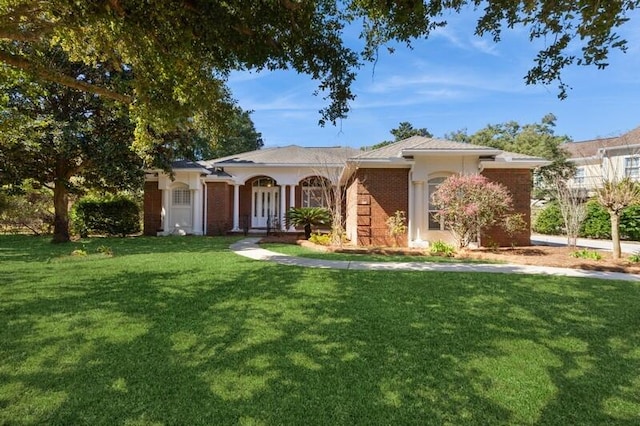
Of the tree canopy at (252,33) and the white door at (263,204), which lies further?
the white door at (263,204)

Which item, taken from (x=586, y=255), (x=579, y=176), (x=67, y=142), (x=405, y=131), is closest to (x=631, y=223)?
(x=586, y=255)

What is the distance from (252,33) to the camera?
5160 mm

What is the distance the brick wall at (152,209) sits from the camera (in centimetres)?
2064

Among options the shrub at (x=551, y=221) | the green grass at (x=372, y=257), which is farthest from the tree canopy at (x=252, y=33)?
the shrub at (x=551, y=221)

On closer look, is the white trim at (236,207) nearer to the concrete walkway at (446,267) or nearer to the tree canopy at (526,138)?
the concrete walkway at (446,267)

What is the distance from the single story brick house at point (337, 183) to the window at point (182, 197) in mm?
54

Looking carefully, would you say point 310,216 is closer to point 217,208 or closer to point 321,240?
point 321,240

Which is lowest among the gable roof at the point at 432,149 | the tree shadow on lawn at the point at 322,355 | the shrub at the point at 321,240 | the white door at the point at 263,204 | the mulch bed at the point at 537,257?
the tree shadow on lawn at the point at 322,355

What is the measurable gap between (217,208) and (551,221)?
67.0ft

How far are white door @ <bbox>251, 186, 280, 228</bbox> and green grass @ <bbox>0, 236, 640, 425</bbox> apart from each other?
605 inches

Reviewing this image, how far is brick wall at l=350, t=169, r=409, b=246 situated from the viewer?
45.8 feet

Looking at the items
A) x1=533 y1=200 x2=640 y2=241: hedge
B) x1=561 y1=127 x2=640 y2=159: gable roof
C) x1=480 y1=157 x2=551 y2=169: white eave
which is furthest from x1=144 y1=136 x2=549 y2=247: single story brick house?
x1=561 y1=127 x2=640 y2=159: gable roof

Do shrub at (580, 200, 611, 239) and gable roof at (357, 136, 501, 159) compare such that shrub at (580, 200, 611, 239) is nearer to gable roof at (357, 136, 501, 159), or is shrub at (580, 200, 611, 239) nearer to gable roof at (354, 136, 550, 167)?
gable roof at (354, 136, 550, 167)

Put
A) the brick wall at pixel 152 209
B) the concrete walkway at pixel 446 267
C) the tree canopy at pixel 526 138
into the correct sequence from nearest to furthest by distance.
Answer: the concrete walkway at pixel 446 267
the brick wall at pixel 152 209
the tree canopy at pixel 526 138
